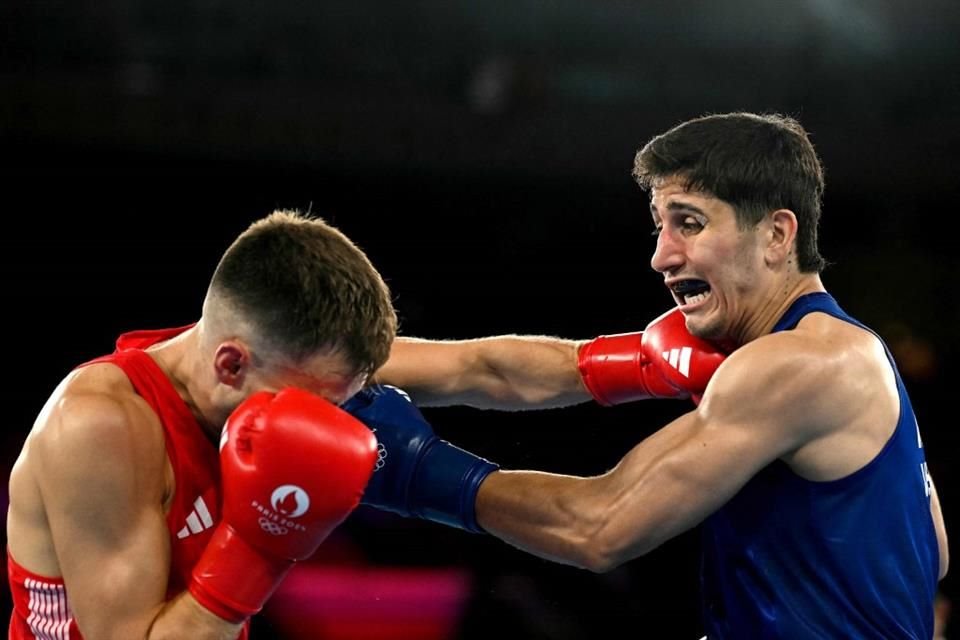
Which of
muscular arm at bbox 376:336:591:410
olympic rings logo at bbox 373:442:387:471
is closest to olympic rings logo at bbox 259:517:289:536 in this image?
olympic rings logo at bbox 373:442:387:471

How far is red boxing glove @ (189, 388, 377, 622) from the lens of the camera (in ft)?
6.70

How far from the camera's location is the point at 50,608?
2.21 metres

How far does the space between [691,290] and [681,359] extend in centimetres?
17

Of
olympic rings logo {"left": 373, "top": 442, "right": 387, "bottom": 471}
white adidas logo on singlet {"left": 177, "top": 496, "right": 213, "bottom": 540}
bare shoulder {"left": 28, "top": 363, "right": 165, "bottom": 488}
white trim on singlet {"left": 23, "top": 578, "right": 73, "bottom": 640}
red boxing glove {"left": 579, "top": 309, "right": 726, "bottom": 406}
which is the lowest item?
white trim on singlet {"left": 23, "top": 578, "right": 73, "bottom": 640}

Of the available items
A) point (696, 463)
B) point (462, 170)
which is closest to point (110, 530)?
point (696, 463)

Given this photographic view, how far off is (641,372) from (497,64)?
6.04m

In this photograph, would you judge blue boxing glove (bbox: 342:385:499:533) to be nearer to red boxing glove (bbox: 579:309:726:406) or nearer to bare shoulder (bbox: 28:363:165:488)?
red boxing glove (bbox: 579:309:726:406)

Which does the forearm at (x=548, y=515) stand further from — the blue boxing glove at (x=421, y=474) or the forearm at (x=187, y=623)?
the forearm at (x=187, y=623)

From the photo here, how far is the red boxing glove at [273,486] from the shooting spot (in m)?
2.04

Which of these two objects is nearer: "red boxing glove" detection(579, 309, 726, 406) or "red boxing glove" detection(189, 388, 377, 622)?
"red boxing glove" detection(189, 388, 377, 622)

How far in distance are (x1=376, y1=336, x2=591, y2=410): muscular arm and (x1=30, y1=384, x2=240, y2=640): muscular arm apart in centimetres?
107

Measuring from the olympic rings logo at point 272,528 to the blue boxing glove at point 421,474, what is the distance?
1.73 ft

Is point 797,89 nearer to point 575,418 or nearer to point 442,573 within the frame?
point 575,418

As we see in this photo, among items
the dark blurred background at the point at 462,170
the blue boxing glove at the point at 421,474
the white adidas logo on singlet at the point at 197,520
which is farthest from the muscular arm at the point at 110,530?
the dark blurred background at the point at 462,170
